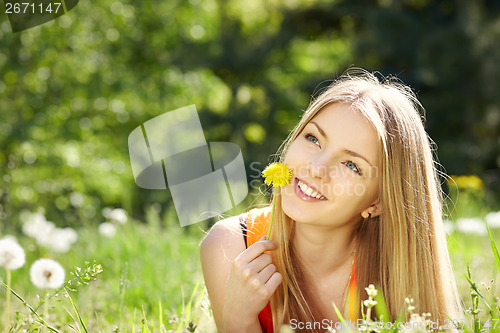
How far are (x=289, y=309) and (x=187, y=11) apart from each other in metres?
6.36

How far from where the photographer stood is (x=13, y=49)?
5934 mm

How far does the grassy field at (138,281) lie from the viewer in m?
1.92

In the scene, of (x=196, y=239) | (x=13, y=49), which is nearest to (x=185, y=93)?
(x=13, y=49)

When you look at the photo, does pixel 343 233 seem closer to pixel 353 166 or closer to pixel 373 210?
pixel 373 210

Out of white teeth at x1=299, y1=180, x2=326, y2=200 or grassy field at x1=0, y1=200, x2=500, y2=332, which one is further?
grassy field at x1=0, y1=200, x2=500, y2=332

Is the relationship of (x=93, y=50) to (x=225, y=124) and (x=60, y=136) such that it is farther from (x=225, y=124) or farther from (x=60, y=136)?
(x=225, y=124)

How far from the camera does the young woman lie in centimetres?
177

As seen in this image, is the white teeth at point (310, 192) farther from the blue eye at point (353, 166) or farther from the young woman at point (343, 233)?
the blue eye at point (353, 166)

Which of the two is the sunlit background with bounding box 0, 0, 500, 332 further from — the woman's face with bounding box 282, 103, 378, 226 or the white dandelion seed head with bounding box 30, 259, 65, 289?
the woman's face with bounding box 282, 103, 378, 226

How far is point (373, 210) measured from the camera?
6.42 feet

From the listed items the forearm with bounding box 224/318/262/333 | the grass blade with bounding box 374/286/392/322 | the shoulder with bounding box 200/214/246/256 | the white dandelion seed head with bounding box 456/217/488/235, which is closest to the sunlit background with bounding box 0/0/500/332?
the white dandelion seed head with bounding box 456/217/488/235

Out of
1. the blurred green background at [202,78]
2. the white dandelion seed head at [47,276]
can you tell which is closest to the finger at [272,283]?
the white dandelion seed head at [47,276]

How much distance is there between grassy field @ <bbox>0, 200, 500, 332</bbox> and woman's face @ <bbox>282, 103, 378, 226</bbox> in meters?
0.38

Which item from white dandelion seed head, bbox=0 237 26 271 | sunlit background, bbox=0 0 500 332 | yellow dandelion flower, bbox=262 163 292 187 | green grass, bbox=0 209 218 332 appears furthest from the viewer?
sunlit background, bbox=0 0 500 332
